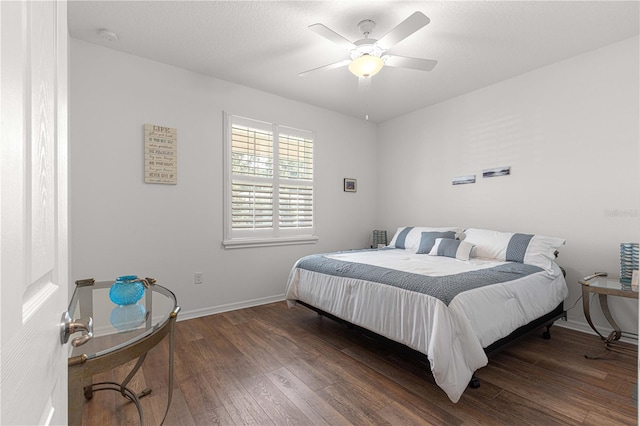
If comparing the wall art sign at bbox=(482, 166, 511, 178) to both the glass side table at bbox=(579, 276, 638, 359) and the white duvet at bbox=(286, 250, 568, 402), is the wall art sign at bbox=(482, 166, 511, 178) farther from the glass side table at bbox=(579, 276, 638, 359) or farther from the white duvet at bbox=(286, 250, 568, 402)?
the glass side table at bbox=(579, 276, 638, 359)

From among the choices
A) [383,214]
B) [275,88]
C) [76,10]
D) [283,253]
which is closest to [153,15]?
[76,10]

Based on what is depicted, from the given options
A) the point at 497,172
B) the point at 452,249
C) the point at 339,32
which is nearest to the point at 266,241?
the point at 452,249

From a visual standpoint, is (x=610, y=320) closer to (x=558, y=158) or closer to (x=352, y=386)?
(x=558, y=158)

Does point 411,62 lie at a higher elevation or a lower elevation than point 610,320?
higher

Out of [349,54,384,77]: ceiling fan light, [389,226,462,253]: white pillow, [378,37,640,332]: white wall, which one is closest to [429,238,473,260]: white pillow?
[389,226,462,253]: white pillow

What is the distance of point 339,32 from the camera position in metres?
2.73

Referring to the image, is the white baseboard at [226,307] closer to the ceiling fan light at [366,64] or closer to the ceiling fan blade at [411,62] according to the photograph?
the ceiling fan light at [366,64]

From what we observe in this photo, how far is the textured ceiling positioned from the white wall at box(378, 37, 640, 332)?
0.26 meters

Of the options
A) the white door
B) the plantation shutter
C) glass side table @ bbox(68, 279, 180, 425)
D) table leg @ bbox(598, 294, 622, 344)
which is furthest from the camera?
the plantation shutter

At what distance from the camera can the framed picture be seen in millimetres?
4926

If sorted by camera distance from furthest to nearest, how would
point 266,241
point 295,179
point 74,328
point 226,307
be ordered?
point 295,179 → point 266,241 → point 226,307 → point 74,328

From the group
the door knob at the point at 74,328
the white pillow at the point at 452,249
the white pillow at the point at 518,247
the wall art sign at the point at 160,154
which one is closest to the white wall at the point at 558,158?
the white pillow at the point at 518,247

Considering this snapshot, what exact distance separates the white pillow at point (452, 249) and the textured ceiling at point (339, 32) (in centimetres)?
194

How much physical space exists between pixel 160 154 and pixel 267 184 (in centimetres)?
130
